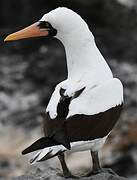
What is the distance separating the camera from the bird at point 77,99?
5.35 metres

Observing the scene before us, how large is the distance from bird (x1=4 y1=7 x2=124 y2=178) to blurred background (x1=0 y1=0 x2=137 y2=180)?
180 inches

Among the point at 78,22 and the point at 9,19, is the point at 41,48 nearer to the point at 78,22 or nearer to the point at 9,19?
the point at 9,19

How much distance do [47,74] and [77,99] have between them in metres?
7.53

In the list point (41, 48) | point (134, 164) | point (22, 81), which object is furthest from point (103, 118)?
point (41, 48)

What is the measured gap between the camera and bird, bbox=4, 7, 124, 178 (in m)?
5.35

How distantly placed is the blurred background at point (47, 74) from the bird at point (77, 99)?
15.0 feet

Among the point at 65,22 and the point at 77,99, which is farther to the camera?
the point at 65,22

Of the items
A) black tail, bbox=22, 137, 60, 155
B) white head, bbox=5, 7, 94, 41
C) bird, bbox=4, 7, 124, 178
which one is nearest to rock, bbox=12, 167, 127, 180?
bird, bbox=4, 7, 124, 178

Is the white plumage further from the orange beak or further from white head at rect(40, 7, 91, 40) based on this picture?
the orange beak

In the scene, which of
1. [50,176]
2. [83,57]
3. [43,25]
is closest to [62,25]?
[43,25]

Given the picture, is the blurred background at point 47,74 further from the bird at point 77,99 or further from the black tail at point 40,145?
the black tail at point 40,145

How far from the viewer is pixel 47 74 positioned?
512 inches

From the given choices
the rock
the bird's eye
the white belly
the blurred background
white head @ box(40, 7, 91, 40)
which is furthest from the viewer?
the blurred background

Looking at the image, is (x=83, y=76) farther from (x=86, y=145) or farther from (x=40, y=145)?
(x=40, y=145)
